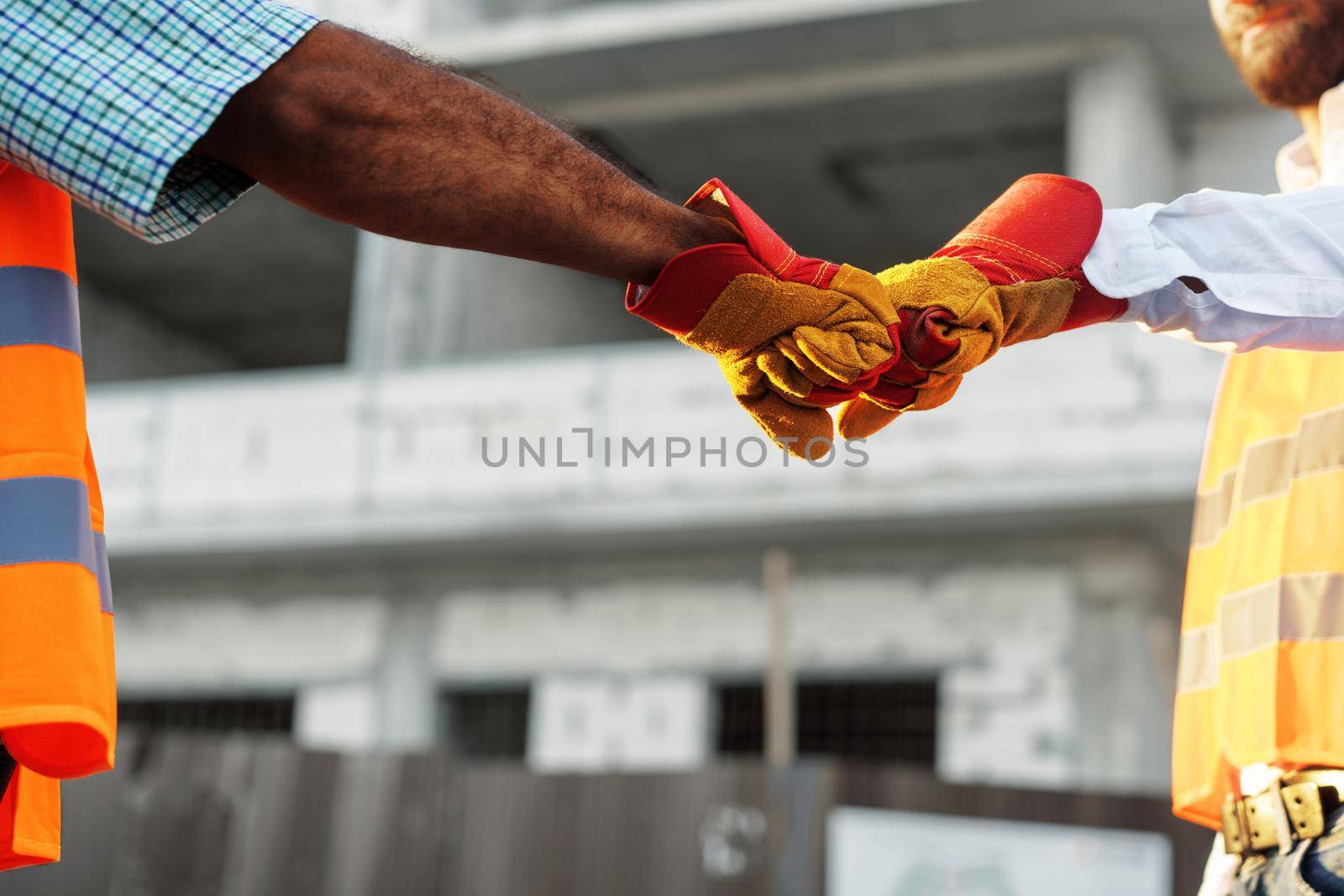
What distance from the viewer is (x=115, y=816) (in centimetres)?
904

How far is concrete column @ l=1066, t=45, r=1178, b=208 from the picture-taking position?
36.8ft

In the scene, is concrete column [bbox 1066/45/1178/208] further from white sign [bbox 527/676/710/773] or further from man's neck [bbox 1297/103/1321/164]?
man's neck [bbox 1297/103/1321/164]

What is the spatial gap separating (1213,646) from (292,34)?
1508 mm

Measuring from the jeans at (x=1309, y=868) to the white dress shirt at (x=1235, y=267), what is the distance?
22.4 inches

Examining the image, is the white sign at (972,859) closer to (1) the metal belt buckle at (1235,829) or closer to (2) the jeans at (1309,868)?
(1) the metal belt buckle at (1235,829)

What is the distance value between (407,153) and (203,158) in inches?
6.7

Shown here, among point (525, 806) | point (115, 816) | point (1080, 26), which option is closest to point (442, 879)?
point (525, 806)

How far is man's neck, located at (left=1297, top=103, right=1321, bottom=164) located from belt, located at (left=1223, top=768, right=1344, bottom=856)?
0.85 metres

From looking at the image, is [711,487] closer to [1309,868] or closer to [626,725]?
[626,725]

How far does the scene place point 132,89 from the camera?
1.36m

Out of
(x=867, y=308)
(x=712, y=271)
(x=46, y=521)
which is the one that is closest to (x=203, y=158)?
(x=46, y=521)

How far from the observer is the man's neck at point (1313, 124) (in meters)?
2.40

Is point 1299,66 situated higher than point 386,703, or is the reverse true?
point 1299,66

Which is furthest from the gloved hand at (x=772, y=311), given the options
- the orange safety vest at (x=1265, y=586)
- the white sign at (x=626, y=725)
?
the white sign at (x=626, y=725)
